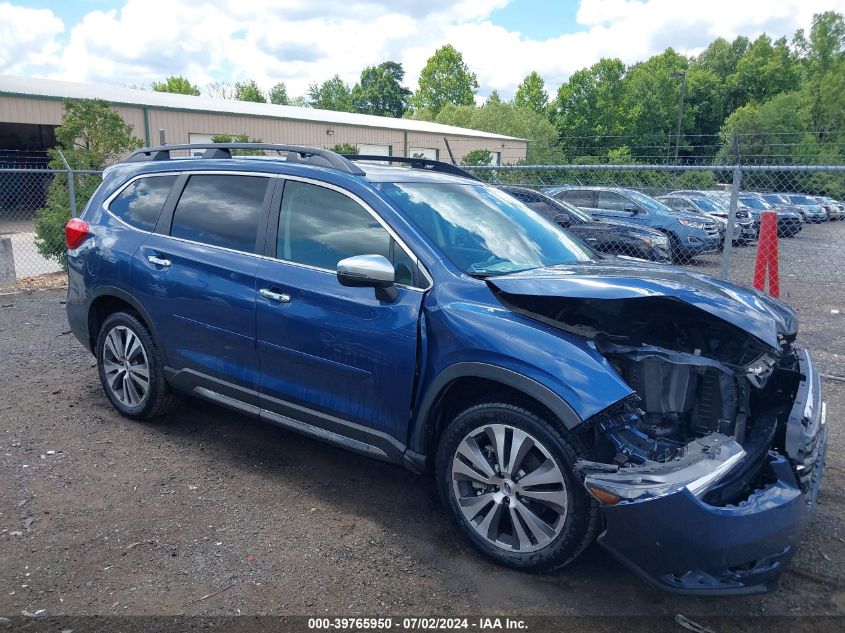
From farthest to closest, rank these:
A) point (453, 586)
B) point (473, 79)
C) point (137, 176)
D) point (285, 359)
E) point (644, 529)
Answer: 1. point (473, 79)
2. point (137, 176)
3. point (285, 359)
4. point (453, 586)
5. point (644, 529)

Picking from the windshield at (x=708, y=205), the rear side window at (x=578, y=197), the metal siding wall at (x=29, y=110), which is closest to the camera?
the rear side window at (x=578, y=197)

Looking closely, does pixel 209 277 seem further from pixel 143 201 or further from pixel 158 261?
pixel 143 201

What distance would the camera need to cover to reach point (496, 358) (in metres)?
3.03

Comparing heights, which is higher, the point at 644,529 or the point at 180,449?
the point at 644,529

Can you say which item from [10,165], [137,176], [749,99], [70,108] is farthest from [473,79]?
[137,176]

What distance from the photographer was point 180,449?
445 cm

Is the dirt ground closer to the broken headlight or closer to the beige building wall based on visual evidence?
the broken headlight

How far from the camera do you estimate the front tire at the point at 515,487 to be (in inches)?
114

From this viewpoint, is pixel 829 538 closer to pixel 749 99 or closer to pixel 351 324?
pixel 351 324

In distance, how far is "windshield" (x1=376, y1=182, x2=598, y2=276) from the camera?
11.7 feet

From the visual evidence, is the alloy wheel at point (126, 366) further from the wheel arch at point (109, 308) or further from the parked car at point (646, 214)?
the parked car at point (646, 214)

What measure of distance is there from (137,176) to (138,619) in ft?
10.4

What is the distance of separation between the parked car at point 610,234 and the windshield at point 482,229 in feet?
21.4

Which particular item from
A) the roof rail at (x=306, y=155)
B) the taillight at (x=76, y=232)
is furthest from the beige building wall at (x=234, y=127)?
the roof rail at (x=306, y=155)
